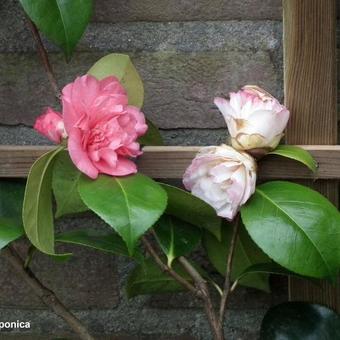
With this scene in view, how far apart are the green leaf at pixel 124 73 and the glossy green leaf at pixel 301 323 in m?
0.32

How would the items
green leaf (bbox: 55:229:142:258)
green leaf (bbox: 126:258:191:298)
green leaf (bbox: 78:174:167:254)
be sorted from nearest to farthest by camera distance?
green leaf (bbox: 78:174:167:254)
green leaf (bbox: 55:229:142:258)
green leaf (bbox: 126:258:191:298)

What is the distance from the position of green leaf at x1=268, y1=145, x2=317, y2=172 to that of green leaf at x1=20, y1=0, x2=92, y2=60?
10.8 inches

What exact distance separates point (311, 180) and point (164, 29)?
276 millimetres

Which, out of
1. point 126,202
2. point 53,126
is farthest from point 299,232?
point 53,126

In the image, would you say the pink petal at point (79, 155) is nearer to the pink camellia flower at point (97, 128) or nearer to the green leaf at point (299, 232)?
the pink camellia flower at point (97, 128)

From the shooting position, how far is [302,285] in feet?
3.14

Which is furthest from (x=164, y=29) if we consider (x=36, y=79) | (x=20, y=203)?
(x=20, y=203)

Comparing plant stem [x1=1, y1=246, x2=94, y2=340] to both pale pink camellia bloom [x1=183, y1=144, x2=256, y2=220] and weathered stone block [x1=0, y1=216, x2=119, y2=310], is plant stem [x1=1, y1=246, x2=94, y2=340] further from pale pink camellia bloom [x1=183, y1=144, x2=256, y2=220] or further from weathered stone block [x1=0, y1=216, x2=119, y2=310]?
pale pink camellia bloom [x1=183, y1=144, x2=256, y2=220]

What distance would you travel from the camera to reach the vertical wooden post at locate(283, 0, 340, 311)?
874 mm

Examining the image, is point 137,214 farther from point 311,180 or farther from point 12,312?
point 12,312

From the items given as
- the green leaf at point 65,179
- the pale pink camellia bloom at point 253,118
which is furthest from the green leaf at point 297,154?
the green leaf at point 65,179

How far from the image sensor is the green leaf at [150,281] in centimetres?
95

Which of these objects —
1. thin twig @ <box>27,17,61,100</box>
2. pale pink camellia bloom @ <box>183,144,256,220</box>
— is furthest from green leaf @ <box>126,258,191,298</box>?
thin twig @ <box>27,17,61,100</box>

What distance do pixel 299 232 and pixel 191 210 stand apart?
133 millimetres
